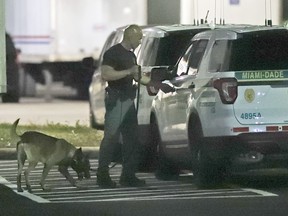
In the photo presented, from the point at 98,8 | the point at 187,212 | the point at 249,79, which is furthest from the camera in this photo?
the point at 98,8

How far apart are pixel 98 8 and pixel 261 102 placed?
697 inches

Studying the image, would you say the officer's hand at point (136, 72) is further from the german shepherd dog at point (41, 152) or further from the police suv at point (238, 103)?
the german shepherd dog at point (41, 152)

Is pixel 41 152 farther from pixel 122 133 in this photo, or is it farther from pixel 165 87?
pixel 165 87

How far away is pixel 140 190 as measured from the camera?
14055mm

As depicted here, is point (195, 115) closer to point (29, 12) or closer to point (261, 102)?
point (261, 102)

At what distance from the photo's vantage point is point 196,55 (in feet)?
47.5

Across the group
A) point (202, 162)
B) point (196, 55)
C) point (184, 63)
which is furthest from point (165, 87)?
point (202, 162)

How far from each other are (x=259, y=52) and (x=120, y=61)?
162 cm

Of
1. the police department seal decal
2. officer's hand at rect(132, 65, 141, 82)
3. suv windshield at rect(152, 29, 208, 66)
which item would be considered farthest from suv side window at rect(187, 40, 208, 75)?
suv windshield at rect(152, 29, 208, 66)

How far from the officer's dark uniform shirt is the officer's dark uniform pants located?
0.53 ft

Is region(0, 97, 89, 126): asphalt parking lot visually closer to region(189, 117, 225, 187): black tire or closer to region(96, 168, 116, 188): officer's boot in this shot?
region(96, 168, 116, 188): officer's boot

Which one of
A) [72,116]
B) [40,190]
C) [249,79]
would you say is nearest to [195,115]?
[249,79]

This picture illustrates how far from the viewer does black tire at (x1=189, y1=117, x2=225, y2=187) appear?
13.7 m

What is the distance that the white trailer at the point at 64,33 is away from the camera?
1206 inches
